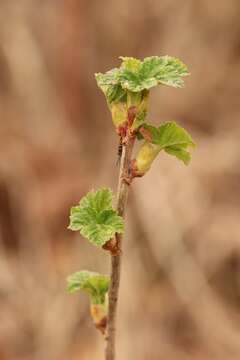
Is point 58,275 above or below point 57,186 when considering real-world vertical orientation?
below

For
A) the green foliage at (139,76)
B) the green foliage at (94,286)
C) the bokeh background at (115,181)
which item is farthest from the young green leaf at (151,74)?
the bokeh background at (115,181)

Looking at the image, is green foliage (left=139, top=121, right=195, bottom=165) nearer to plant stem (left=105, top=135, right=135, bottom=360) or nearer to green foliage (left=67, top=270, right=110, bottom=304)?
plant stem (left=105, top=135, right=135, bottom=360)

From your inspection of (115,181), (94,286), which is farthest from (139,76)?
(115,181)

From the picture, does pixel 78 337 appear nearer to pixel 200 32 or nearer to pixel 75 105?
pixel 75 105

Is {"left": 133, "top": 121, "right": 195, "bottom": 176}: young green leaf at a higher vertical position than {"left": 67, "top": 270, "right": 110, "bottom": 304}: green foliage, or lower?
higher

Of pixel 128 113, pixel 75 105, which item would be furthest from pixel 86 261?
pixel 128 113

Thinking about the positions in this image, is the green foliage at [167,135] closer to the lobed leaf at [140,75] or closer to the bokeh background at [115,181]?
the lobed leaf at [140,75]

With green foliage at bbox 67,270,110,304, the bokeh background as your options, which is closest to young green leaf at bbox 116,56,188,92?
green foliage at bbox 67,270,110,304
